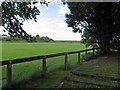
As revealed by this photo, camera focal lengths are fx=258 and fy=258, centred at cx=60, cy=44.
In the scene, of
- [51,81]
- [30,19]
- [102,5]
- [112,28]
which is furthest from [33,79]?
[112,28]

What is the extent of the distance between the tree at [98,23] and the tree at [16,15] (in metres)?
11.9

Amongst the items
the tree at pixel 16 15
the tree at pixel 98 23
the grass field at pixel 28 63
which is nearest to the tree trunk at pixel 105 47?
the tree at pixel 98 23

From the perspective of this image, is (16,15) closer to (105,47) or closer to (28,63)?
(28,63)

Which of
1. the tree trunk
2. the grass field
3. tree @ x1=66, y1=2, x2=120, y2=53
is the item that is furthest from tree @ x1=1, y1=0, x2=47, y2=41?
the tree trunk

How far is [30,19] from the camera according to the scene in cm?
747

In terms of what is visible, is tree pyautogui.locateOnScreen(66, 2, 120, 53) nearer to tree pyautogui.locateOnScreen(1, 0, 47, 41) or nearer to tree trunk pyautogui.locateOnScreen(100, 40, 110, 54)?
tree trunk pyautogui.locateOnScreen(100, 40, 110, 54)

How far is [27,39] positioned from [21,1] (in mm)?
1123

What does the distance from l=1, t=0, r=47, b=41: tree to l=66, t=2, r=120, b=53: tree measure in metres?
11.9

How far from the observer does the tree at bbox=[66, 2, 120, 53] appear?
19625mm

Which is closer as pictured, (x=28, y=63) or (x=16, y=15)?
(x=16, y=15)

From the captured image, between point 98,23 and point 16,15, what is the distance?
47.7 ft

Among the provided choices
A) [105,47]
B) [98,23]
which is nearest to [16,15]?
[98,23]

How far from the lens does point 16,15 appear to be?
705 cm

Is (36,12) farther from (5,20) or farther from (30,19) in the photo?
(5,20)
